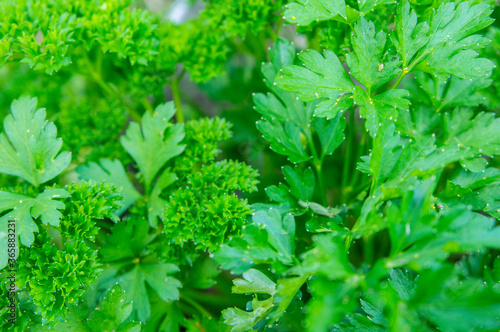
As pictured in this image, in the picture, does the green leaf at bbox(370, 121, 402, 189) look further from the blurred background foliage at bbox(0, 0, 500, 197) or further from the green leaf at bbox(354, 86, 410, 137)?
the blurred background foliage at bbox(0, 0, 500, 197)

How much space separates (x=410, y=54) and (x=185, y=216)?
684 mm

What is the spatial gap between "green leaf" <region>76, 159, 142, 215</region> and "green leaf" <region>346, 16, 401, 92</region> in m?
0.71

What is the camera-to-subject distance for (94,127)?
4.64ft

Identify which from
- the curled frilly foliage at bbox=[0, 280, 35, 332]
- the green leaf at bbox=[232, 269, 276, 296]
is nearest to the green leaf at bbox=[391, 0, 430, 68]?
the green leaf at bbox=[232, 269, 276, 296]

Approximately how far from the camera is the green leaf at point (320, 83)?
0.91 meters

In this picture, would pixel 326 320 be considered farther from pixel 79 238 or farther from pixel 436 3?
pixel 436 3

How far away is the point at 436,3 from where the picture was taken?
99 centimetres

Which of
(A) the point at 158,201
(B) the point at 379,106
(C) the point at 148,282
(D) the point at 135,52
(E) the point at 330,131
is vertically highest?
(D) the point at 135,52

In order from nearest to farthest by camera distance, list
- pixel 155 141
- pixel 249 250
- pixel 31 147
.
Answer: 1. pixel 249 250
2. pixel 31 147
3. pixel 155 141

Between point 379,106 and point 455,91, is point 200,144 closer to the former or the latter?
point 379,106

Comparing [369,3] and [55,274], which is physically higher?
[369,3]

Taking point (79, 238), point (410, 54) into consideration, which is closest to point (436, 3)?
point (410, 54)

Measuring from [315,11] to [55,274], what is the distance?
0.90 metres

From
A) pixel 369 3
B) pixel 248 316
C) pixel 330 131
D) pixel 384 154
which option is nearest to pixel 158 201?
pixel 248 316
